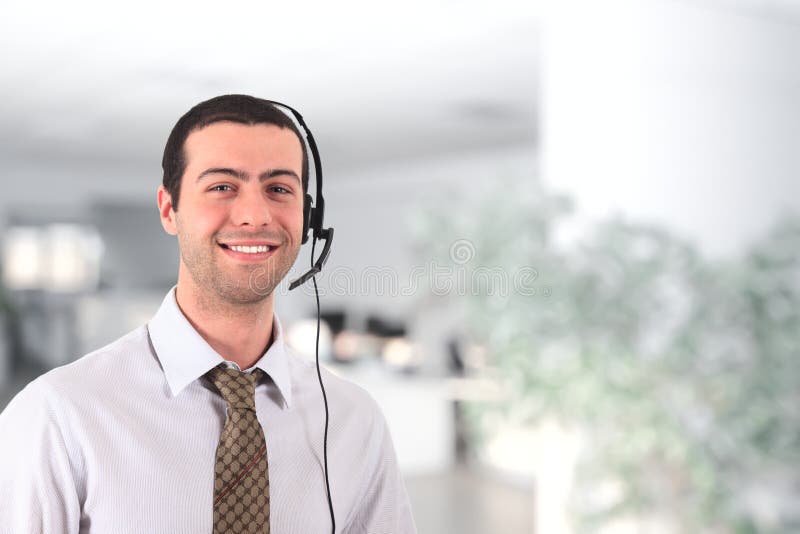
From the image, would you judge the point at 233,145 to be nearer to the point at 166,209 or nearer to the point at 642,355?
the point at 166,209

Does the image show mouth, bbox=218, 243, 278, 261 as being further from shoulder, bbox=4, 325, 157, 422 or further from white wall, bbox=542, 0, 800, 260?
white wall, bbox=542, 0, 800, 260

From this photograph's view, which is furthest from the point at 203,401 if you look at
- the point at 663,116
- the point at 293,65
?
the point at 293,65

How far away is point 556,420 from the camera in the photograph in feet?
10.7

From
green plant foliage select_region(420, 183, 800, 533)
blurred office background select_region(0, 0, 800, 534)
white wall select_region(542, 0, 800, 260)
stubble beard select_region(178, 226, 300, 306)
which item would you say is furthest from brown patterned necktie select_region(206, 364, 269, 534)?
white wall select_region(542, 0, 800, 260)

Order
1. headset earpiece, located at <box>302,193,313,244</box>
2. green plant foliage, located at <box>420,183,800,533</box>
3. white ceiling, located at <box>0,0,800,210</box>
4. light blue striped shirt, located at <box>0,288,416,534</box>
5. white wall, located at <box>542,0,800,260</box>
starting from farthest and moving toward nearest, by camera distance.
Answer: white ceiling, located at <box>0,0,800,210</box>
white wall, located at <box>542,0,800,260</box>
green plant foliage, located at <box>420,183,800,533</box>
headset earpiece, located at <box>302,193,313,244</box>
light blue striped shirt, located at <box>0,288,416,534</box>

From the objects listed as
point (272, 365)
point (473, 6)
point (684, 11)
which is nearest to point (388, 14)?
point (473, 6)

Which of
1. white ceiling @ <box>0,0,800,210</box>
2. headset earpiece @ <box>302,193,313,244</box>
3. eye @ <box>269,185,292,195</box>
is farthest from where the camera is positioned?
white ceiling @ <box>0,0,800,210</box>

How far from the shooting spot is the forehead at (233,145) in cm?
94

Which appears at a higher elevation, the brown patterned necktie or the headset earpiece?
the headset earpiece

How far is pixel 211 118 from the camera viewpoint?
954mm

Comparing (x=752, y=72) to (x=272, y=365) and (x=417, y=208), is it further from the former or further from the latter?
(x=272, y=365)

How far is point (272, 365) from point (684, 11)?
10.4 ft

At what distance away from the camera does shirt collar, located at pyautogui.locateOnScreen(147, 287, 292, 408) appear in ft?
3.23

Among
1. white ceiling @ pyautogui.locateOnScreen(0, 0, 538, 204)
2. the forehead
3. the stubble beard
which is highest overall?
white ceiling @ pyautogui.locateOnScreen(0, 0, 538, 204)
